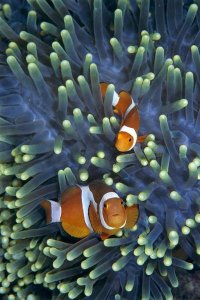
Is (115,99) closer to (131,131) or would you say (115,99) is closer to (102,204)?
(131,131)

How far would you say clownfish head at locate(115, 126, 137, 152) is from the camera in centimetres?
155

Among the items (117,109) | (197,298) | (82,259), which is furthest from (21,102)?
(197,298)

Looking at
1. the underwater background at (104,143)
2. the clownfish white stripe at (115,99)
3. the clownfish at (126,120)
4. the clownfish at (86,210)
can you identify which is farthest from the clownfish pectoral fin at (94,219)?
the clownfish white stripe at (115,99)

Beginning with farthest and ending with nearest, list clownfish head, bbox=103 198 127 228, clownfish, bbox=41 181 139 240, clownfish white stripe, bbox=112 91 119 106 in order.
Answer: clownfish white stripe, bbox=112 91 119 106 < clownfish, bbox=41 181 139 240 < clownfish head, bbox=103 198 127 228

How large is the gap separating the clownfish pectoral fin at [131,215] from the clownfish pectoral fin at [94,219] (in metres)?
0.13

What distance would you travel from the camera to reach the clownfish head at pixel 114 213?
A: 150cm

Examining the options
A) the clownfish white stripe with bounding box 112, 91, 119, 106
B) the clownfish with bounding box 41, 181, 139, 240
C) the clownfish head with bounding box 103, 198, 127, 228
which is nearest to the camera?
the clownfish head with bounding box 103, 198, 127, 228

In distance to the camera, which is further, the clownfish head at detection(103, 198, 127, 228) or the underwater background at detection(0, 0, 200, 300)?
the underwater background at detection(0, 0, 200, 300)

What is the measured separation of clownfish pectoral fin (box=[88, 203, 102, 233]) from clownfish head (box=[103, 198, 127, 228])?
0.29ft

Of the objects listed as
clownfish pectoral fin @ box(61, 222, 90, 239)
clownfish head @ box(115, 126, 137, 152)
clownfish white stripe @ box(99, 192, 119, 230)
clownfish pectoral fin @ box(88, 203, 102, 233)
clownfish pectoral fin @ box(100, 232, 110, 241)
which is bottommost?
clownfish pectoral fin @ box(61, 222, 90, 239)

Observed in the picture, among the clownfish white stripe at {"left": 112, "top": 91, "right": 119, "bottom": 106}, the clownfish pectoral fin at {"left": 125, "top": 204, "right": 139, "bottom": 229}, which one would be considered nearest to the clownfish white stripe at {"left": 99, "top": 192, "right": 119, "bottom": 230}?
the clownfish pectoral fin at {"left": 125, "top": 204, "right": 139, "bottom": 229}

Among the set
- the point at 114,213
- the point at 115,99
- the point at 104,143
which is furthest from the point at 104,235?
the point at 115,99

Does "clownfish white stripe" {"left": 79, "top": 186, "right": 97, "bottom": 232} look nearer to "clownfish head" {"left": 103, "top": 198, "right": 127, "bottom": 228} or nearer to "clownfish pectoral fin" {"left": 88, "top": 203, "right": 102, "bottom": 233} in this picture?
"clownfish pectoral fin" {"left": 88, "top": 203, "right": 102, "bottom": 233}

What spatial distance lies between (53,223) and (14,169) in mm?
332
